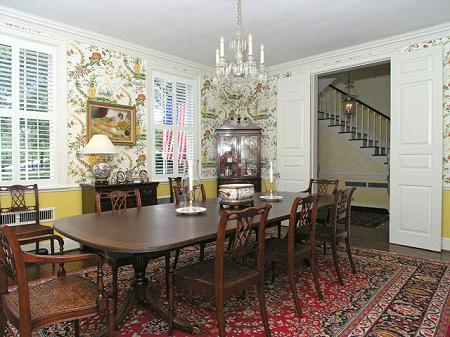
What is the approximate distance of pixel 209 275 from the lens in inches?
76.3

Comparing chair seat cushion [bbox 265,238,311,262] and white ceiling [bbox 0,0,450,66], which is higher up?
white ceiling [bbox 0,0,450,66]

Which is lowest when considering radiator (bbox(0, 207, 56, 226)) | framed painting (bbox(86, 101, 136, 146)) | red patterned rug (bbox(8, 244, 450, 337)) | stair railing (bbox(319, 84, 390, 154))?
red patterned rug (bbox(8, 244, 450, 337))

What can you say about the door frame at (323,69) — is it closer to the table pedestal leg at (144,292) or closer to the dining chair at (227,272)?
the dining chair at (227,272)

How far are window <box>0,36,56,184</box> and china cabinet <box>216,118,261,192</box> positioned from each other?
108 inches

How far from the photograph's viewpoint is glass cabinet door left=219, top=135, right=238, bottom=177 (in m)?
5.64

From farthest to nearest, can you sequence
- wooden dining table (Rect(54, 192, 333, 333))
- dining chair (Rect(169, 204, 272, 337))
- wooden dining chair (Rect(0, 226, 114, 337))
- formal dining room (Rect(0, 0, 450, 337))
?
formal dining room (Rect(0, 0, 450, 337))
dining chair (Rect(169, 204, 272, 337))
wooden dining table (Rect(54, 192, 333, 333))
wooden dining chair (Rect(0, 226, 114, 337))

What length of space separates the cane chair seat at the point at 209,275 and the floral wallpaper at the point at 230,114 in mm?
3665

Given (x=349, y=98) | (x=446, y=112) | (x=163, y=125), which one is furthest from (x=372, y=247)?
(x=349, y=98)

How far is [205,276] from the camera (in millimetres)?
1921

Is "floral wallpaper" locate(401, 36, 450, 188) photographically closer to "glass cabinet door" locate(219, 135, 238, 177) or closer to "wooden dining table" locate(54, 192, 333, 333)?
"wooden dining table" locate(54, 192, 333, 333)

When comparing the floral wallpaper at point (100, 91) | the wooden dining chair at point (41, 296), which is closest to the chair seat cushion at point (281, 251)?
the wooden dining chair at point (41, 296)

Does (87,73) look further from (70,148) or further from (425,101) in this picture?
(425,101)

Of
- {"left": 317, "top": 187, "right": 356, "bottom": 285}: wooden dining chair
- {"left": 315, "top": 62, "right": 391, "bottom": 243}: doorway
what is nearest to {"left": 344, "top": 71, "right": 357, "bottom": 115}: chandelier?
{"left": 315, "top": 62, "right": 391, "bottom": 243}: doorway

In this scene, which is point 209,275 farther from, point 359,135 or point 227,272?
point 359,135
